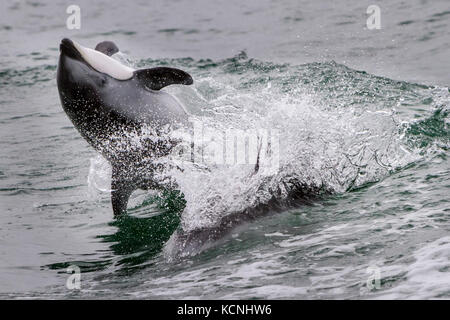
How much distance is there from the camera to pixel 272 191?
8.09 metres

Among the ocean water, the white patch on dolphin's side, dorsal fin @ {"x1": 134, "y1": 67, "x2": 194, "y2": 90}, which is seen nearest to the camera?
the ocean water

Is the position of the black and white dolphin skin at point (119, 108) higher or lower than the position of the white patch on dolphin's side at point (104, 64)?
lower

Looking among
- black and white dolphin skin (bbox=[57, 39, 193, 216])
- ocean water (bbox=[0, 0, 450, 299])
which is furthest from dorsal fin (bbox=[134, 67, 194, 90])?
ocean water (bbox=[0, 0, 450, 299])

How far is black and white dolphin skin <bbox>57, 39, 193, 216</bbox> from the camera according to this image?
848 centimetres

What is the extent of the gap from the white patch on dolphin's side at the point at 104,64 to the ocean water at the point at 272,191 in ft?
4.22

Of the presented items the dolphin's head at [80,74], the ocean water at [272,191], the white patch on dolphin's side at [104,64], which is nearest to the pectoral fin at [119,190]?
the ocean water at [272,191]

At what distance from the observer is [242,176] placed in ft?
26.4

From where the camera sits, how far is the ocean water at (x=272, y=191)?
6156 mm

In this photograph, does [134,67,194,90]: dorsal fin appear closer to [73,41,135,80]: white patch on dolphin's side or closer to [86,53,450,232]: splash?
[73,41,135,80]: white patch on dolphin's side

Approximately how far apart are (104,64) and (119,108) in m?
0.61

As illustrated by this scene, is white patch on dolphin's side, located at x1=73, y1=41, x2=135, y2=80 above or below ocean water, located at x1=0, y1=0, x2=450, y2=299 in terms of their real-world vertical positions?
above

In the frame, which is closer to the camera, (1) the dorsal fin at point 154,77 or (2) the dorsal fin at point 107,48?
(1) the dorsal fin at point 154,77

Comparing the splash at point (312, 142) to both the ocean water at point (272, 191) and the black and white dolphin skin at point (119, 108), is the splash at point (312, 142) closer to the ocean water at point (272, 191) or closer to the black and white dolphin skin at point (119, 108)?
the ocean water at point (272, 191)
